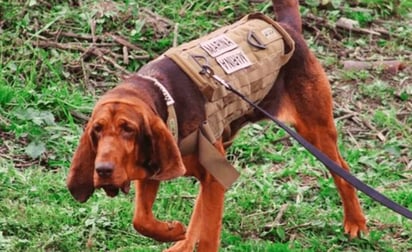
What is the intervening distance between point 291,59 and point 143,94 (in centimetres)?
123

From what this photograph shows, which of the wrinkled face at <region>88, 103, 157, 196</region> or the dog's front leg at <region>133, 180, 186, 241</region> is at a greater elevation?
the wrinkled face at <region>88, 103, 157, 196</region>

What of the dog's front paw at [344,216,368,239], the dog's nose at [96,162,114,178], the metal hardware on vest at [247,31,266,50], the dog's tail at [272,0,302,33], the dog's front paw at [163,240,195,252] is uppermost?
the dog's nose at [96,162,114,178]

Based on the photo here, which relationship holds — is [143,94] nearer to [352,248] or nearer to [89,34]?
[352,248]

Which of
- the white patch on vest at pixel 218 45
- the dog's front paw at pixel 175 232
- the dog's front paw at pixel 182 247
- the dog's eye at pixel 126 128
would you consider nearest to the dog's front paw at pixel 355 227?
the dog's front paw at pixel 182 247

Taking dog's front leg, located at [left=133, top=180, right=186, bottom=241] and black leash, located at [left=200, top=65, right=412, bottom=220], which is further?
dog's front leg, located at [left=133, top=180, right=186, bottom=241]

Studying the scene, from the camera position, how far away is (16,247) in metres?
5.73

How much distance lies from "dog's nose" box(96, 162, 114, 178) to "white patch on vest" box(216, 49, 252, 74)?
41.6 inches

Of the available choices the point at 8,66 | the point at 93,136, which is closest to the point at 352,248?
the point at 93,136

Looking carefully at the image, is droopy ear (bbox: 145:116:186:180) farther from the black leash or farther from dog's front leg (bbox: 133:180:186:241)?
the black leash

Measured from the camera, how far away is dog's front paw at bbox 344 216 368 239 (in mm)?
6142

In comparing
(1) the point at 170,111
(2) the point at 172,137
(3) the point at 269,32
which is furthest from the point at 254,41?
(2) the point at 172,137

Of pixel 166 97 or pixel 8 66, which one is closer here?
pixel 166 97

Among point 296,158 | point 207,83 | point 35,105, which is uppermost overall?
point 207,83

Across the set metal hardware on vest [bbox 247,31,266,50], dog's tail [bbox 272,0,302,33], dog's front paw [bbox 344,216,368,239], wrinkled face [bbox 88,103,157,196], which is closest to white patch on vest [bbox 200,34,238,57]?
metal hardware on vest [bbox 247,31,266,50]
